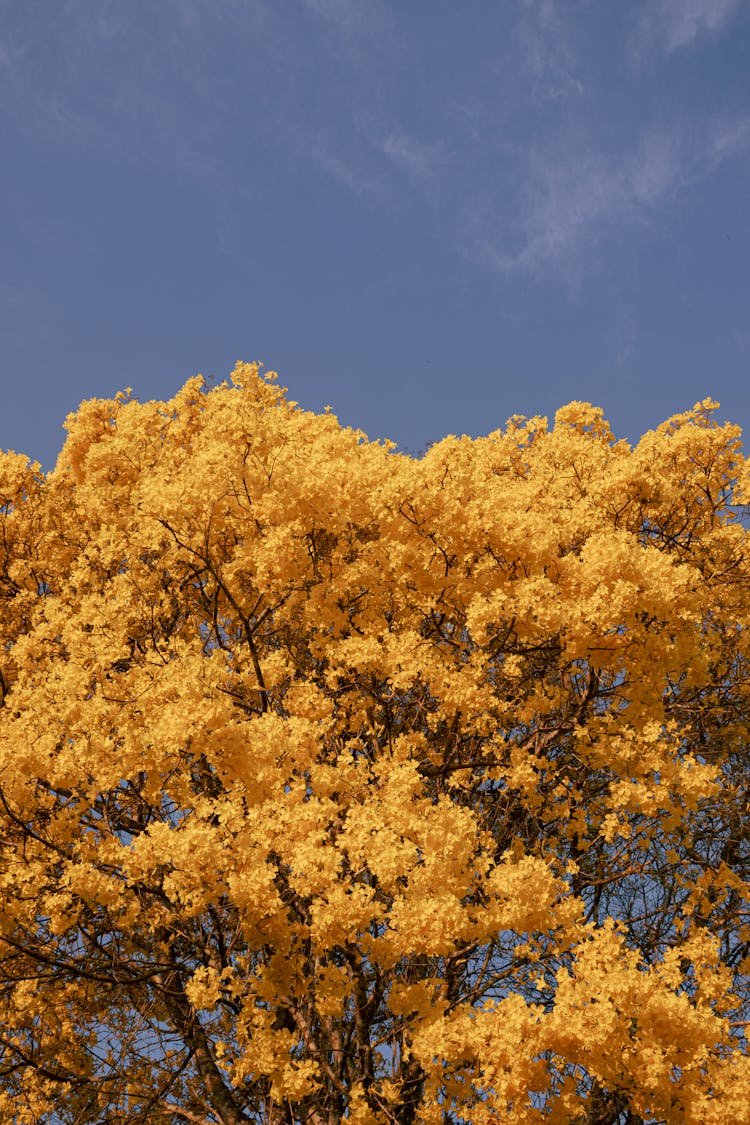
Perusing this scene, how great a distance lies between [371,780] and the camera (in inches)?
344

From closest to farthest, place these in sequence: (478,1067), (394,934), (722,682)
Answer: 1. (394,934)
2. (478,1067)
3. (722,682)

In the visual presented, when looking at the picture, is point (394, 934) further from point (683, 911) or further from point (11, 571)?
point (11, 571)

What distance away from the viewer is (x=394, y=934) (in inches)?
259

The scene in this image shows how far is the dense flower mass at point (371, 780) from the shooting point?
6.77 meters

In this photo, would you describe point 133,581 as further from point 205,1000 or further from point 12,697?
point 205,1000

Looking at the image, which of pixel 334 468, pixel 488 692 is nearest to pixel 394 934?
pixel 488 692

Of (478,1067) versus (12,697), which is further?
(12,697)

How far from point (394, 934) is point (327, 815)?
3.33ft

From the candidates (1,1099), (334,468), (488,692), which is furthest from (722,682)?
(1,1099)

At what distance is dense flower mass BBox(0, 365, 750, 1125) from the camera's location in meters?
6.77

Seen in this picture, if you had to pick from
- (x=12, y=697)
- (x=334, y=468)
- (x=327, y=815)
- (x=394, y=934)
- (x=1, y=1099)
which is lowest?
(x=1, y=1099)

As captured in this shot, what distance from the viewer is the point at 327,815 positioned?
6957 mm

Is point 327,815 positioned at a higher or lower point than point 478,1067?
higher

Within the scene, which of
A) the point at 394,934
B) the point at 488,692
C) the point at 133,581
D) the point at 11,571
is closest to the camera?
the point at 394,934
